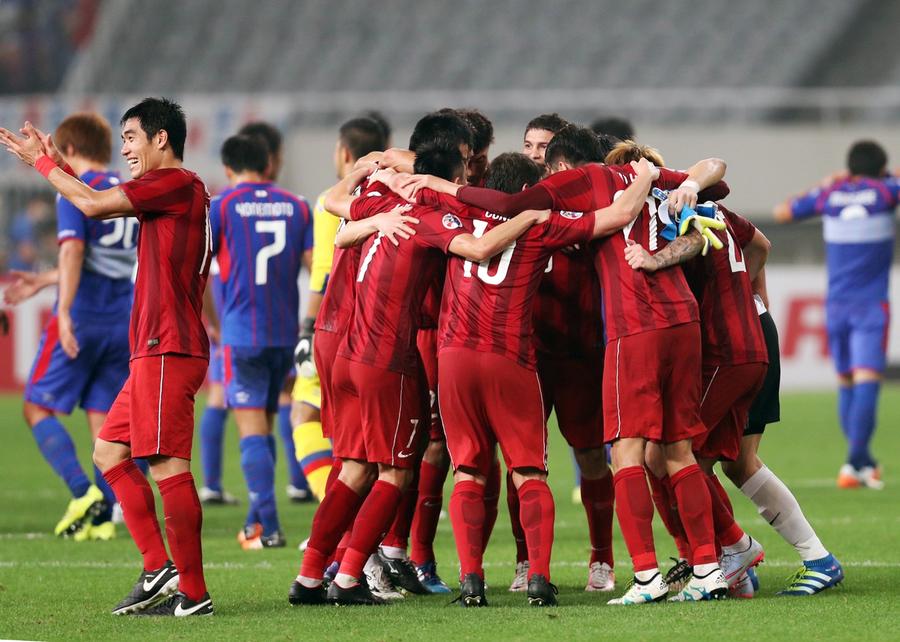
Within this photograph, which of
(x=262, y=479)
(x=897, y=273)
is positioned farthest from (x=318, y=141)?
(x=262, y=479)

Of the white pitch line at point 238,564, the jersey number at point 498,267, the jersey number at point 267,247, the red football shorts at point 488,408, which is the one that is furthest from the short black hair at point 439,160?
the jersey number at point 267,247

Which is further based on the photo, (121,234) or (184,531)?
(121,234)

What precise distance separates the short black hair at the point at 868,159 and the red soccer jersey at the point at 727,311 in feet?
17.9

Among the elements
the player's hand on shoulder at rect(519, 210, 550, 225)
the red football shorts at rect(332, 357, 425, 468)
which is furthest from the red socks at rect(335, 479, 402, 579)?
the player's hand on shoulder at rect(519, 210, 550, 225)

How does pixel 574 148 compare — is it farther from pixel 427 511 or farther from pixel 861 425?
pixel 861 425

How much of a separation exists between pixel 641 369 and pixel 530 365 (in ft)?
1.52

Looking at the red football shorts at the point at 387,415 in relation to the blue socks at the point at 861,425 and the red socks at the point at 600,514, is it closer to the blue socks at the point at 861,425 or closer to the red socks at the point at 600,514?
the red socks at the point at 600,514

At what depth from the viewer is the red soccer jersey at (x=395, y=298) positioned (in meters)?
6.78

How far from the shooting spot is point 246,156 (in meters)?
9.31

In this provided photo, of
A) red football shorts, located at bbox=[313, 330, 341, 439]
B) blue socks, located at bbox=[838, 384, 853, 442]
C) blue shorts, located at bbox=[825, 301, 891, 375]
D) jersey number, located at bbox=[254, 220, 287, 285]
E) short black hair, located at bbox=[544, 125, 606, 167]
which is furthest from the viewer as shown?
blue socks, located at bbox=[838, 384, 853, 442]

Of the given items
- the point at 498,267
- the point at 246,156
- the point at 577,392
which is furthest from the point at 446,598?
the point at 246,156

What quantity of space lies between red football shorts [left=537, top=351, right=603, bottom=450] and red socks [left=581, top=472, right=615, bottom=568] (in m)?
0.22

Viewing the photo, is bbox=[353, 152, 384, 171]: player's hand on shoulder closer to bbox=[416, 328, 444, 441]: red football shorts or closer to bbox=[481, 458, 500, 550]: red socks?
bbox=[416, 328, 444, 441]: red football shorts

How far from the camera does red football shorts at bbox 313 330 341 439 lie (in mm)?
7391
